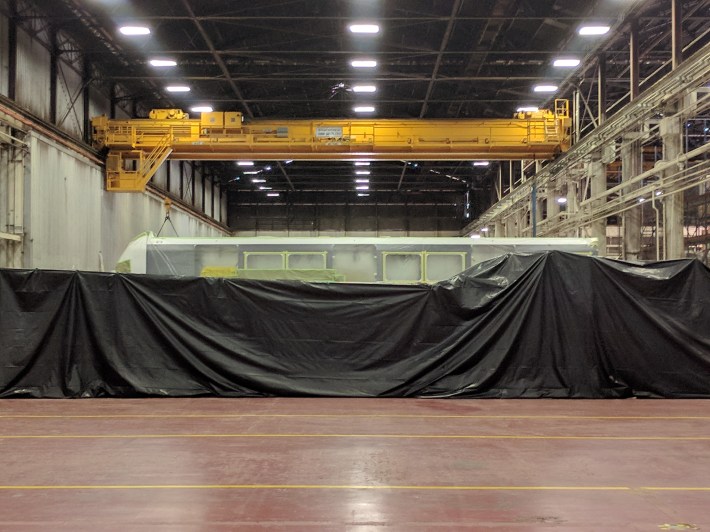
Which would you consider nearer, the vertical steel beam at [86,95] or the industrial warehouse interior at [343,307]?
the industrial warehouse interior at [343,307]

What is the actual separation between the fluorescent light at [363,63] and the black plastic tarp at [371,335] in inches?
483

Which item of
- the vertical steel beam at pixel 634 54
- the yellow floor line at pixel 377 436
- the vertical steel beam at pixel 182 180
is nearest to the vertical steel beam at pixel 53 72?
the vertical steel beam at pixel 182 180

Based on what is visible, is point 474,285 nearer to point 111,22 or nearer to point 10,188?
point 10,188

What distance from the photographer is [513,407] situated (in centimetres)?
A: 801

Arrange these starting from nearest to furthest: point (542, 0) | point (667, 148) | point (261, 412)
→ point (261, 412)
point (667, 148)
point (542, 0)

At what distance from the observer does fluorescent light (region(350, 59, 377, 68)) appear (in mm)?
18812

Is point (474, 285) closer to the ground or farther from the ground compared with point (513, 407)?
farther from the ground

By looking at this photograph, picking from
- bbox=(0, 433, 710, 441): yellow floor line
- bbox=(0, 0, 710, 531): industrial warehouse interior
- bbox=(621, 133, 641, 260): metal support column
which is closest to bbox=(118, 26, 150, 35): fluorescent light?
bbox=(0, 0, 710, 531): industrial warehouse interior

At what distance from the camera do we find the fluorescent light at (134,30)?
16266mm

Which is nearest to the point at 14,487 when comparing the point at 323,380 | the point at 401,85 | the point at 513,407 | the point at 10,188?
the point at 323,380

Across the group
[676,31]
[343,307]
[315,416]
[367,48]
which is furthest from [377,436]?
[367,48]

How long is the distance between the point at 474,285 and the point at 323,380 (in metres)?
2.93

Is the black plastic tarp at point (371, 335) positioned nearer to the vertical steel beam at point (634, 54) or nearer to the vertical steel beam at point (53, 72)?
the vertical steel beam at point (634, 54)

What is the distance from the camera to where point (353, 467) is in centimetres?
516
